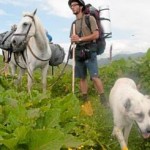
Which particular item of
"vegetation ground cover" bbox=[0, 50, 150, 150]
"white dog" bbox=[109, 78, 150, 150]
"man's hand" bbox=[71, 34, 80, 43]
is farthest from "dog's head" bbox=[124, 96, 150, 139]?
"man's hand" bbox=[71, 34, 80, 43]

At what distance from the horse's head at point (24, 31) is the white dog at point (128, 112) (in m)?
3.83

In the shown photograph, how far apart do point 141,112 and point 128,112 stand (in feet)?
0.90

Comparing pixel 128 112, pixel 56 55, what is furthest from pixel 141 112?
pixel 56 55

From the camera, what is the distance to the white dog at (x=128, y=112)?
256 inches

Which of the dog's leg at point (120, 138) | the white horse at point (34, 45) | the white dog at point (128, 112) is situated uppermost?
the white horse at point (34, 45)

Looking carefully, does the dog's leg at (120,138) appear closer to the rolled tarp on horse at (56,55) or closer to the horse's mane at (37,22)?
the horse's mane at (37,22)

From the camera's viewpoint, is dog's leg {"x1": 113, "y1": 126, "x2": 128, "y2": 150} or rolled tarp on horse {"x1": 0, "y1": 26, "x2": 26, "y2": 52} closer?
dog's leg {"x1": 113, "y1": 126, "x2": 128, "y2": 150}

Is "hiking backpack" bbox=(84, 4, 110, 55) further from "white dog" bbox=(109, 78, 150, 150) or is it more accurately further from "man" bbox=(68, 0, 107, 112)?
"white dog" bbox=(109, 78, 150, 150)

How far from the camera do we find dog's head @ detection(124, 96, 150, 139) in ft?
21.1

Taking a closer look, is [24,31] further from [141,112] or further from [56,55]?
[141,112]

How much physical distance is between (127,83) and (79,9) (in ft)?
7.39

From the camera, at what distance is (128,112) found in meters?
6.73

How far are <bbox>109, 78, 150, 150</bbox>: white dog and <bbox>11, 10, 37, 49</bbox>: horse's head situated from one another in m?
3.83

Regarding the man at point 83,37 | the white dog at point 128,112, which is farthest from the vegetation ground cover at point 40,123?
the man at point 83,37
